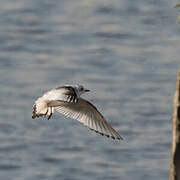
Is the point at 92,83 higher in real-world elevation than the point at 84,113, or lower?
higher

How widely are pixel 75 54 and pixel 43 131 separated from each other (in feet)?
10.0

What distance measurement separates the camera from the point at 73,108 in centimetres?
954

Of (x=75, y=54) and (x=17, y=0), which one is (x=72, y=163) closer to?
(x=75, y=54)

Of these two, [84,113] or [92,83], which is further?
[92,83]

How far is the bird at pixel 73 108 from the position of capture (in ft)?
28.0

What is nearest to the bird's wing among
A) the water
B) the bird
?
the bird

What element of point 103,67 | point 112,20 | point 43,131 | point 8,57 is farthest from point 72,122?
point 112,20

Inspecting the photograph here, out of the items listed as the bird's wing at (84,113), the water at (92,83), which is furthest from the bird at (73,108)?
the water at (92,83)

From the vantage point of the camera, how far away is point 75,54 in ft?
68.3

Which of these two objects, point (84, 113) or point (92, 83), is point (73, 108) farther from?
point (92, 83)

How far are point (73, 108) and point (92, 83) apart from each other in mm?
9281

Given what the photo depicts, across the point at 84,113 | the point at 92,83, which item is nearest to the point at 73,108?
the point at 84,113

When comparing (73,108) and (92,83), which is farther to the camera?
(92,83)

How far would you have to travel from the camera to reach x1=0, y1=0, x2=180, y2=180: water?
17.4 metres
